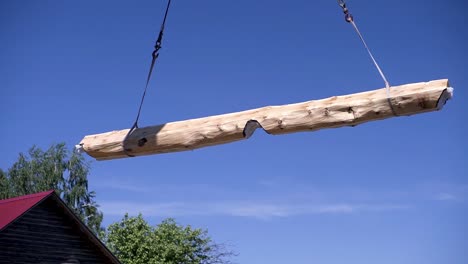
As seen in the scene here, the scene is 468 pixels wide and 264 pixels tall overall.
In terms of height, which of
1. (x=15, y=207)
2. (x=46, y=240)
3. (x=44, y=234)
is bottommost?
(x=46, y=240)

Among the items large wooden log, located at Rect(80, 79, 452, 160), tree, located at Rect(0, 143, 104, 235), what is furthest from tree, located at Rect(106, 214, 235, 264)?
large wooden log, located at Rect(80, 79, 452, 160)

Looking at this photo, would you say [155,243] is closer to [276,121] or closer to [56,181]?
[56,181]

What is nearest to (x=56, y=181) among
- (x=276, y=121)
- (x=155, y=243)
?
(x=155, y=243)

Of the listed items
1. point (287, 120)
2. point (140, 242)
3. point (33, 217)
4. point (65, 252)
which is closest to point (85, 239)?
point (65, 252)

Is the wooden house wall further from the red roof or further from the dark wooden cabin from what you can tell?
the red roof

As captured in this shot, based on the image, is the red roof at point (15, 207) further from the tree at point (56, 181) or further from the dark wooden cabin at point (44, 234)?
the tree at point (56, 181)

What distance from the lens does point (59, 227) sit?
15805 millimetres

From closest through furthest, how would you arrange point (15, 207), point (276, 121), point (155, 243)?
point (276, 121) → point (15, 207) → point (155, 243)

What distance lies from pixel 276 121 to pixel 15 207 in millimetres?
11192

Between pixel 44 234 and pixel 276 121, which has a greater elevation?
pixel 44 234

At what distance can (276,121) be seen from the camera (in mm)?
5309

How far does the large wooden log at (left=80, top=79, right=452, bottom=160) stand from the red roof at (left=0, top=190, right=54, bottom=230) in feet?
28.8

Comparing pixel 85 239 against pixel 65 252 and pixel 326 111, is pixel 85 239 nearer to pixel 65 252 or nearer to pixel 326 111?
pixel 65 252

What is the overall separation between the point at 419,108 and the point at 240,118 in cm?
148
